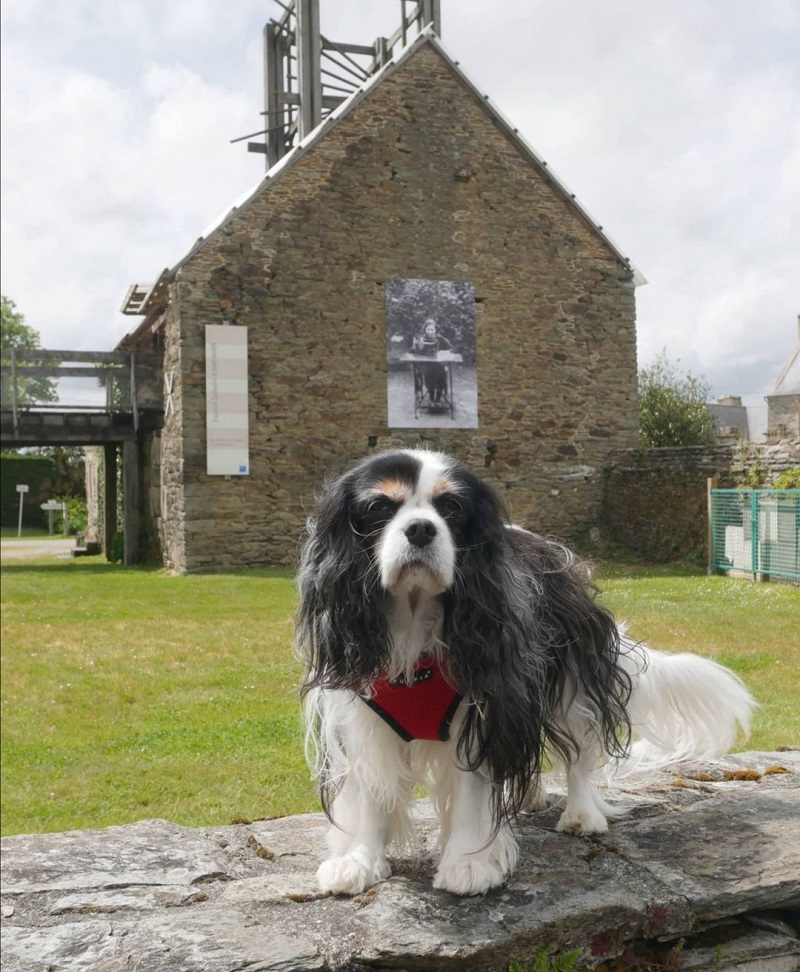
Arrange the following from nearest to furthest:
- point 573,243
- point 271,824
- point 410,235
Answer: point 271,824, point 410,235, point 573,243

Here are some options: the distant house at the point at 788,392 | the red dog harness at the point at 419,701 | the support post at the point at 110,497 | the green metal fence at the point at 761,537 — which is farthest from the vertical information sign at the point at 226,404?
the red dog harness at the point at 419,701

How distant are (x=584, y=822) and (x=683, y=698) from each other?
0.57 metres

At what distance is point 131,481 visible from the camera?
20438mm

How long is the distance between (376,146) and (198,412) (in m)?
6.02

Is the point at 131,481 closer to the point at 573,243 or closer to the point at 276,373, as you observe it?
the point at 276,373

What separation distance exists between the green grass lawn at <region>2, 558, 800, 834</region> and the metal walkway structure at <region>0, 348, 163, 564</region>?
1048 cm

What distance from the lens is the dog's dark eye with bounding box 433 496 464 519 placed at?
258 centimetres

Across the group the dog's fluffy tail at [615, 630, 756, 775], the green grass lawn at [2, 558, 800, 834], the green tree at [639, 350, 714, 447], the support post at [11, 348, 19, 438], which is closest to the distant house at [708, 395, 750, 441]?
the green tree at [639, 350, 714, 447]

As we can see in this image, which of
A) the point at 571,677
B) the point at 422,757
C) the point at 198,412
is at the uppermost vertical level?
the point at 198,412

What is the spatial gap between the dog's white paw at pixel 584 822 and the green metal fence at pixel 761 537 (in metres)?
1.50

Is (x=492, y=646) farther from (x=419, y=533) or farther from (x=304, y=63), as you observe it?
(x=304, y=63)

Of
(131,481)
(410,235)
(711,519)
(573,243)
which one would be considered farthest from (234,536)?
(711,519)

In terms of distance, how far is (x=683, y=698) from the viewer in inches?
136

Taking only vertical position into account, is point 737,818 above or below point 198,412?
below
